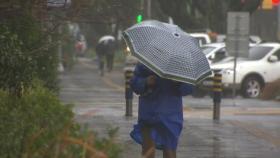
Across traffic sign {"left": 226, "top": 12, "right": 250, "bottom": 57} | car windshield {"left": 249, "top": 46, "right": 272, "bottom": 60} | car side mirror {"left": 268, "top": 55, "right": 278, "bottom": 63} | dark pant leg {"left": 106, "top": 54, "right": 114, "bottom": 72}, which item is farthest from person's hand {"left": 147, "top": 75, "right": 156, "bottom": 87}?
dark pant leg {"left": 106, "top": 54, "right": 114, "bottom": 72}

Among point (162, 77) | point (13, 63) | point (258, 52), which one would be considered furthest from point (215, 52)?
point (13, 63)

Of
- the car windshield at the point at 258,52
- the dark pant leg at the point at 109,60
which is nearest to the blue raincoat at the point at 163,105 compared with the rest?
the car windshield at the point at 258,52

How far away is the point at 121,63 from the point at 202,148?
38976 mm

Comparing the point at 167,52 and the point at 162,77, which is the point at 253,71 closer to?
the point at 167,52

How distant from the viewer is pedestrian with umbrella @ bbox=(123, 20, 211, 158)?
316 inches

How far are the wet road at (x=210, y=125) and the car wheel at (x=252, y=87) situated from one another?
3145 mm

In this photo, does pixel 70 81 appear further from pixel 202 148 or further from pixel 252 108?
pixel 202 148

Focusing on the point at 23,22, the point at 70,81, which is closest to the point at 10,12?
the point at 23,22

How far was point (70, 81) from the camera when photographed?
32875 mm

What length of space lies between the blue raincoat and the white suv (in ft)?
55.4

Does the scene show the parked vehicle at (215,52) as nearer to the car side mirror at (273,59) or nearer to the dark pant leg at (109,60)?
the car side mirror at (273,59)

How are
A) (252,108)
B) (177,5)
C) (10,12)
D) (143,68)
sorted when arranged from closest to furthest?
(10,12), (143,68), (252,108), (177,5)

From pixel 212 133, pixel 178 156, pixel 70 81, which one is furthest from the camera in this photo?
pixel 70 81

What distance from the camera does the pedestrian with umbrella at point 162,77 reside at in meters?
8.03
